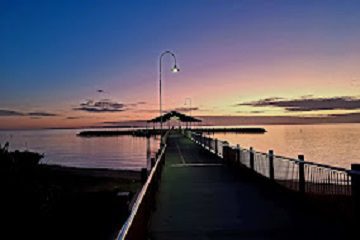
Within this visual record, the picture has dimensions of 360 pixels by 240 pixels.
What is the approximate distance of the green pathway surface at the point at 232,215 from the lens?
7.89 meters

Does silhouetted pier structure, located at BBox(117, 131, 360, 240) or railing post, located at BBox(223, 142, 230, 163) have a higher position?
railing post, located at BBox(223, 142, 230, 163)

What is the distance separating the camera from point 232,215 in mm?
9602

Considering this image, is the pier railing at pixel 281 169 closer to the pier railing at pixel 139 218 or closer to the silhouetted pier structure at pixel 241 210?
the silhouetted pier structure at pixel 241 210

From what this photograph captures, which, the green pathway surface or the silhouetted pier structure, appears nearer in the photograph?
the silhouetted pier structure

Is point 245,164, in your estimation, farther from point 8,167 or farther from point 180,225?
point 180,225

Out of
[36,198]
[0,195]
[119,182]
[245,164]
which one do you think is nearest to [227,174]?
[245,164]

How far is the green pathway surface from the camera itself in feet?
25.9

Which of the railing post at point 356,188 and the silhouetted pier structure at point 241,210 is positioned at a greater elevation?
the railing post at point 356,188

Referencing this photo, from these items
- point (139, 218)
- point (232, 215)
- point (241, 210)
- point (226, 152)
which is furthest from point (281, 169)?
point (139, 218)

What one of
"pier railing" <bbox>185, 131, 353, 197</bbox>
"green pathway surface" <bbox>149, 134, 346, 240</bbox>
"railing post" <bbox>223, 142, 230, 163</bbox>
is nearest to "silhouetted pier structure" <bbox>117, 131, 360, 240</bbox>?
"green pathway surface" <bbox>149, 134, 346, 240</bbox>

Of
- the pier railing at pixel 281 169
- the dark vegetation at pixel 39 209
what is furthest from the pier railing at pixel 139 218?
the pier railing at pixel 281 169

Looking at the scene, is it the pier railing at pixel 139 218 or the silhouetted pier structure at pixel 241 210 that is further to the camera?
the silhouetted pier structure at pixel 241 210

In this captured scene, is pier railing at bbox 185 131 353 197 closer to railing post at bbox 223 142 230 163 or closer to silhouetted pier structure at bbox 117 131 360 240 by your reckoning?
railing post at bbox 223 142 230 163

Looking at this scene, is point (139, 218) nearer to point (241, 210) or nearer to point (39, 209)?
point (241, 210)
